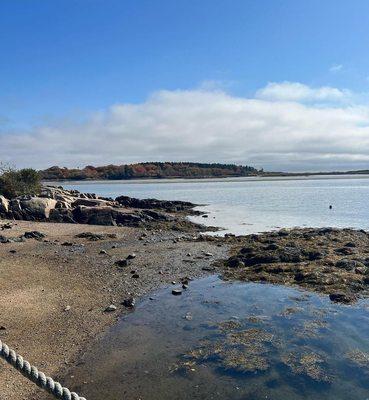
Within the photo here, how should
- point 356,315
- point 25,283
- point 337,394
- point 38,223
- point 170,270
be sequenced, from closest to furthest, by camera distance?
point 337,394 → point 356,315 → point 25,283 → point 170,270 → point 38,223

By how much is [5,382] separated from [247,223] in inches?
1311

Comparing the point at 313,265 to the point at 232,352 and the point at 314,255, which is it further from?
the point at 232,352

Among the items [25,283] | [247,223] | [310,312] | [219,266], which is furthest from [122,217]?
[310,312]

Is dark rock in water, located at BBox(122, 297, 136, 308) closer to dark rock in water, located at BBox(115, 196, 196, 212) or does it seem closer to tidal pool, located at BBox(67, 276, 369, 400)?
tidal pool, located at BBox(67, 276, 369, 400)

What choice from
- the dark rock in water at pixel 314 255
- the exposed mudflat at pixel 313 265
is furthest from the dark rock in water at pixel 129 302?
the dark rock in water at pixel 314 255

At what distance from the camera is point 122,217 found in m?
37.6

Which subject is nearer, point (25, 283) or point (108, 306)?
point (108, 306)

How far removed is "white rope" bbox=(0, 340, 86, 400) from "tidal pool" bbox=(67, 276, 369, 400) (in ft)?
8.98

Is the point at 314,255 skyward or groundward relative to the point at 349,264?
groundward

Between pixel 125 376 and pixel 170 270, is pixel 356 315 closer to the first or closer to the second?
pixel 125 376

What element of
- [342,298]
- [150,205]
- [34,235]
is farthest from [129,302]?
[150,205]

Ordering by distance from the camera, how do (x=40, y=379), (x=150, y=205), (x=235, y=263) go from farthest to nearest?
(x=150, y=205)
(x=235, y=263)
(x=40, y=379)

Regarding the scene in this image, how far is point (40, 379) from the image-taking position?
6.00m

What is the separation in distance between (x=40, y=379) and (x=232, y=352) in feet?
18.4
